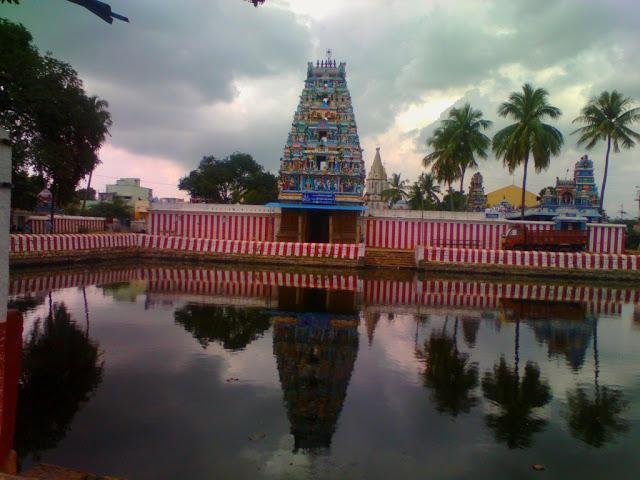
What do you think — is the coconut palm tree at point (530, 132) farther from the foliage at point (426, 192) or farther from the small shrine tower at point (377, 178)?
the small shrine tower at point (377, 178)

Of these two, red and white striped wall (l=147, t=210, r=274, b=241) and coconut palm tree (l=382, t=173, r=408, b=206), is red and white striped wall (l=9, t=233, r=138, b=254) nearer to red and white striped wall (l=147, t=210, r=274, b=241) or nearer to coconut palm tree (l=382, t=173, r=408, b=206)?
red and white striped wall (l=147, t=210, r=274, b=241)

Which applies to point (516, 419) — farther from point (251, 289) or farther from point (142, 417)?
point (251, 289)

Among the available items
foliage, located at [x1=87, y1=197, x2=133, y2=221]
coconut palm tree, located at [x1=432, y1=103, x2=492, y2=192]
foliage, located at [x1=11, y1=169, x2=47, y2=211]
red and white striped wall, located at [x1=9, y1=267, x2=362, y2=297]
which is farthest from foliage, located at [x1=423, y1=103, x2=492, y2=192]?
foliage, located at [x1=87, y1=197, x2=133, y2=221]

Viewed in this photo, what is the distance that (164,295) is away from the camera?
1532 centimetres

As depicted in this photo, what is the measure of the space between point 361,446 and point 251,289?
12.2 meters

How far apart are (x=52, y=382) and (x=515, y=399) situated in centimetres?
660

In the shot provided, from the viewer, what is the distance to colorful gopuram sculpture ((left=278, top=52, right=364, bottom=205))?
30266 mm

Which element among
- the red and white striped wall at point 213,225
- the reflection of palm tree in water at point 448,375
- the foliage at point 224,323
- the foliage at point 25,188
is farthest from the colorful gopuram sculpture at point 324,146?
the reflection of palm tree in water at point 448,375

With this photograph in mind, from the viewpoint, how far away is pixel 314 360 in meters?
8.73

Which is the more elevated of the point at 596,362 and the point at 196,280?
the point at 196,280

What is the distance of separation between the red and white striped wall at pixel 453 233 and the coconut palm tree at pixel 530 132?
13.5 ft

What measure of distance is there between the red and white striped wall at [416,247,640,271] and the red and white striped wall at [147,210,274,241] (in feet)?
39.7

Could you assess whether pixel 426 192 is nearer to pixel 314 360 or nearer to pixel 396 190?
pixel 396 190

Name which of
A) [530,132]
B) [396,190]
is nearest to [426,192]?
[396,190]
